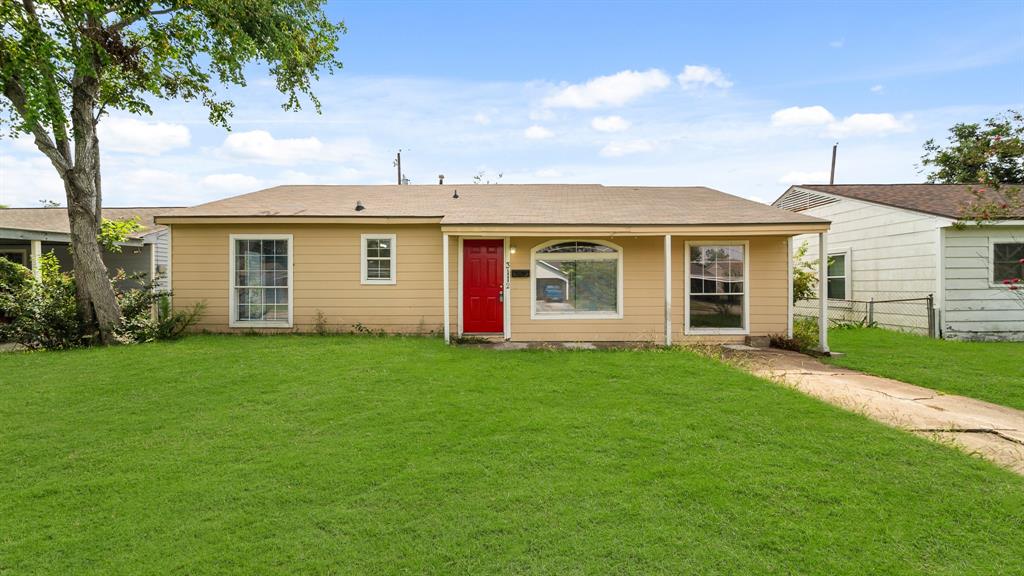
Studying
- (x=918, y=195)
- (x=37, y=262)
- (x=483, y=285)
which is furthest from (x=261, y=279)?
(x=918, y=195)

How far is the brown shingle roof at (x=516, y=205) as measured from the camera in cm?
893

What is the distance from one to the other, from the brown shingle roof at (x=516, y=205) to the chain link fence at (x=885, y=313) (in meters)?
4.86

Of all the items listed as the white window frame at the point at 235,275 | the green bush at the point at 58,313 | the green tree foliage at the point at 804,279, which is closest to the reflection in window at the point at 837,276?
the green tree foliage at the point at 804,279

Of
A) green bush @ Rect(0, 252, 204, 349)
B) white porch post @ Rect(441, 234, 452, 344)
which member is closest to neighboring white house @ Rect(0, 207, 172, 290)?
green bush @ Rect(0, 252, 204, 349)

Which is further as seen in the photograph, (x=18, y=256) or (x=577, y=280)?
(x=18, y=256)

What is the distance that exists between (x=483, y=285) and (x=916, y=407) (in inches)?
273

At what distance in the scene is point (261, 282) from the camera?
977 cm

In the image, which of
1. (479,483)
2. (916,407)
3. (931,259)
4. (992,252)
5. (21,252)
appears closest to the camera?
(479,483)

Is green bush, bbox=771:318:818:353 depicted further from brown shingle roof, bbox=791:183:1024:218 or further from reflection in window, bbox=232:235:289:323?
reflection in window, bbox=232:235:289:323

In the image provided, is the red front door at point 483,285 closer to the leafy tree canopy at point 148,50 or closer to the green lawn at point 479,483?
the green lawn at point 479,483

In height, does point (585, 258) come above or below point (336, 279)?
above

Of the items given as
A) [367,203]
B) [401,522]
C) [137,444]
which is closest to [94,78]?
[367,203]

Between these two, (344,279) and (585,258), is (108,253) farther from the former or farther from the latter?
(585,258)

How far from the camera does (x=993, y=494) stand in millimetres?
3199
